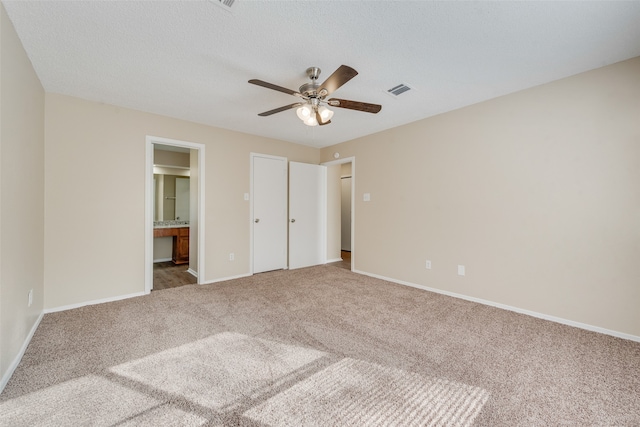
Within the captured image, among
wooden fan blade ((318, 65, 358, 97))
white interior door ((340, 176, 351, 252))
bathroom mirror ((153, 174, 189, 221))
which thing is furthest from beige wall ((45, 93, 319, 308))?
white interior door ((340, 176, 351, 252))

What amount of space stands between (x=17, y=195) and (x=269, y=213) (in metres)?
3.04

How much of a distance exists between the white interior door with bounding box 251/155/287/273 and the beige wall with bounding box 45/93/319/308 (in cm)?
95

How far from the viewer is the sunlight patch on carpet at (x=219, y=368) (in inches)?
62.9

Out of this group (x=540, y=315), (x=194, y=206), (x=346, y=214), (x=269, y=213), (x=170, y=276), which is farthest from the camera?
(x=346, y=214)

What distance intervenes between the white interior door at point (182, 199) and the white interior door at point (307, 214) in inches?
107

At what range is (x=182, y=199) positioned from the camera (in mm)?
5941

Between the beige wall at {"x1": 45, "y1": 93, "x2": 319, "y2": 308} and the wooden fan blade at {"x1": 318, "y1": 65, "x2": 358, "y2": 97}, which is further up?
the wooden fan blade at {"x1": 318, "y1": 65, "x2": 358, "y2": 97}

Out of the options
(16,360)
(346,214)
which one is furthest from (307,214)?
(16,360)

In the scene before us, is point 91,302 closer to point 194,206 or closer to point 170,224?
point 194,206

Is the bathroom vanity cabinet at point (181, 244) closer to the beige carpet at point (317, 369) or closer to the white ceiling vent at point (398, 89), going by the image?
the beige carpet at point (317, 369)

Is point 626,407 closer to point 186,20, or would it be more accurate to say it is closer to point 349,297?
point 349,297

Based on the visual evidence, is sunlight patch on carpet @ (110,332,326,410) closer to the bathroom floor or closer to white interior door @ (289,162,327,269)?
the bathroom floor

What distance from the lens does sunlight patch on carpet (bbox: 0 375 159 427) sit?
137 centimetres

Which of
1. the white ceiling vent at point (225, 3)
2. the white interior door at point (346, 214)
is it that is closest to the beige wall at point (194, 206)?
the white ceiling vent at point (225, 3)
